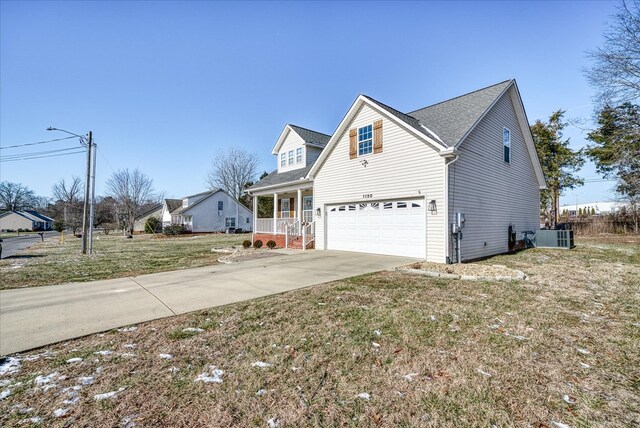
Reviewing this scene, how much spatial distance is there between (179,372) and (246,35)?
11.9 metres

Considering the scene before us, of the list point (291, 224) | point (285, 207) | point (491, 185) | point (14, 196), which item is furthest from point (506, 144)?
point (14, 196)

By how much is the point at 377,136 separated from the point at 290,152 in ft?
27.1

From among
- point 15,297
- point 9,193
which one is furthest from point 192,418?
point 9,193

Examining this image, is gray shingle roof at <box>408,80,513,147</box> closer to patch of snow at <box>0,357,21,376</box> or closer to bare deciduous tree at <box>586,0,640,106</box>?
bare deciduous tree at <box>586,0,640,106</box>

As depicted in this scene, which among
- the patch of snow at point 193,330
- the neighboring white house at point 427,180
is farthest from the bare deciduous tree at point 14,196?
the patch of snow at point 193,330

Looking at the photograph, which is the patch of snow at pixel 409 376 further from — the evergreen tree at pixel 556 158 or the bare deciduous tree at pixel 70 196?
the bare deciduous tree at pixel 70 196

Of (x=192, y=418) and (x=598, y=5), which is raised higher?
(x=598, y=5)

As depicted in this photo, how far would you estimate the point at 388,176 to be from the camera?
37.6ft

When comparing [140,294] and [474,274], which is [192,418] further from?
[474,274]

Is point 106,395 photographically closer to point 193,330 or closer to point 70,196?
point 193,330

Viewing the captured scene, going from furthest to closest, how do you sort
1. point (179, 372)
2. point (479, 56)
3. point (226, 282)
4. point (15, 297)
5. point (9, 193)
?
1. point (9, 193)
2. point (479, 56)
3. point (226, 282)
4. point (15, 297)
5. point (179, 372)

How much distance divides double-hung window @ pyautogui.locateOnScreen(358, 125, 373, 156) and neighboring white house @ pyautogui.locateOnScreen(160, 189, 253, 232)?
104 feet

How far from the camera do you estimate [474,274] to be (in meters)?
7.39

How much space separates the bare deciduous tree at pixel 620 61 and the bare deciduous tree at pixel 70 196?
5517 centimetres
